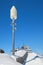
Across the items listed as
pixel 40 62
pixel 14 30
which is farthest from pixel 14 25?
pixel 40 62

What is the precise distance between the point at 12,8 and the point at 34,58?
324cm

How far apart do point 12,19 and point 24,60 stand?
2.93m

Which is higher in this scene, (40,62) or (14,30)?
(14,30)

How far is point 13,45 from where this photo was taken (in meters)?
10.2

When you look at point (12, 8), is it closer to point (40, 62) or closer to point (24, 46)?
point (24, 46)

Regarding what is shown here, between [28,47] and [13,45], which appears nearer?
[13,45]

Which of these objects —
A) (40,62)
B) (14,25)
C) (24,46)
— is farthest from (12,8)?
(40,62)

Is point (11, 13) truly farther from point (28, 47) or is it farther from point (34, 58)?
point (34, 58)

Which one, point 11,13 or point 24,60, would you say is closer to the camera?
point 24,60

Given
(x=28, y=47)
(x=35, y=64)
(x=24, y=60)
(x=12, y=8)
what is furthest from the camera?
(x=28, y=47)

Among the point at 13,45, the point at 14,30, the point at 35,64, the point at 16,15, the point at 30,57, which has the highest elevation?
the point at 16,15

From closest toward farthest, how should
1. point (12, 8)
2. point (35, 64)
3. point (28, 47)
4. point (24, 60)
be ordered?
point (35, 64), point (24, 60), point (12, 8), point (28, 47)

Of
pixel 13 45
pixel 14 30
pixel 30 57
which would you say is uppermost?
pixel 14 30

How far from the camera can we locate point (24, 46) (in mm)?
11227
